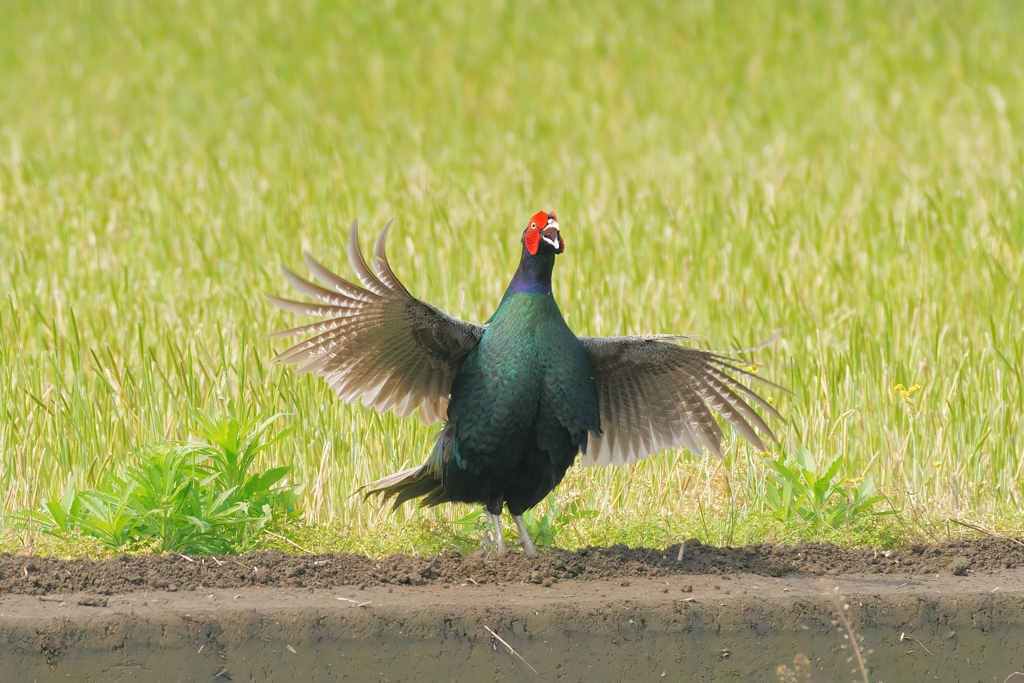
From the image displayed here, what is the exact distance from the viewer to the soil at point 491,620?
3928mm

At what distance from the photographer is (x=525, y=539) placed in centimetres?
485

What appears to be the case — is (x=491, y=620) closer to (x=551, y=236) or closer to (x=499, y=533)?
(x=499, y=533)

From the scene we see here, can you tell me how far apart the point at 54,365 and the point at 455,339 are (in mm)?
2211

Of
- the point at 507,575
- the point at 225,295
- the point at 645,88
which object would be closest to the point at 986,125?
the point at 645,88

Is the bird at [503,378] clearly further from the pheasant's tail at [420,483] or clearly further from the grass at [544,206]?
the grass at [544,206]

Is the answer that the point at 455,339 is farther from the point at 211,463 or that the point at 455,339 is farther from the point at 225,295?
the point at 225,295

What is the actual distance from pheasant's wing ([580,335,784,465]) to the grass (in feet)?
0.89

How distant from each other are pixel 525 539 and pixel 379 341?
2.89 ft

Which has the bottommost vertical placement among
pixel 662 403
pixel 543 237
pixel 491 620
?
pixel 491 620

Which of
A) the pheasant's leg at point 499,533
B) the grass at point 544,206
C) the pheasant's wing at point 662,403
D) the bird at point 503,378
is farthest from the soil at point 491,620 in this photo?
the pheasant's wing at point 662,403

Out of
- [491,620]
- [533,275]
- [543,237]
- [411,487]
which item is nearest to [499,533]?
[411,487]

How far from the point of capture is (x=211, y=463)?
5.50 m

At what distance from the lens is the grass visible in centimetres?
559

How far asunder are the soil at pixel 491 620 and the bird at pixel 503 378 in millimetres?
367
